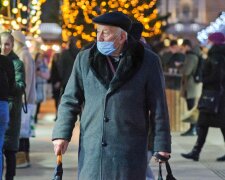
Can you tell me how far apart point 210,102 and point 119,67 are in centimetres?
646

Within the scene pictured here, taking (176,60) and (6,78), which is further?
(176,60)

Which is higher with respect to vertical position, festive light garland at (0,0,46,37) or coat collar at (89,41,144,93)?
coat collar at (89,41,144,93)

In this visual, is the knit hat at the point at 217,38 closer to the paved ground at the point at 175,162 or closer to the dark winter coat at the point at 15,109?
the paved ground at the point at 175,162

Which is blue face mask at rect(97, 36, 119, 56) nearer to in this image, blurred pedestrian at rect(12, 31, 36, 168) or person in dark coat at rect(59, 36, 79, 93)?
blurred pedestrian at rect(12, 31, 36, 168)

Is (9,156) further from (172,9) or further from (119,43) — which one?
(172,9)

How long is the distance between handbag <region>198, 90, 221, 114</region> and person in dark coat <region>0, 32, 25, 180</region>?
3.27 metres

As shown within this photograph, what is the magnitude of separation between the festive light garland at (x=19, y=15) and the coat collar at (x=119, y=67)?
273 inches

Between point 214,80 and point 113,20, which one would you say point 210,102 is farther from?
point 113,20

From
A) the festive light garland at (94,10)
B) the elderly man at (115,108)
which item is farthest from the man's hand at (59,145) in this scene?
the festive light garland at (94,10)

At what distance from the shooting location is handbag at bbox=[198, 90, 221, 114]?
12266 mm

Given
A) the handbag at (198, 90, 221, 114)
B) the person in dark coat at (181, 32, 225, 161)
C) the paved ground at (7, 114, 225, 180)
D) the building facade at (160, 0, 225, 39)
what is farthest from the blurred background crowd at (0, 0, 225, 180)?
the building facade at (160, 0, 225, 39)

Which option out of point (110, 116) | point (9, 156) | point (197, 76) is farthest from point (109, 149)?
point (197, 76)

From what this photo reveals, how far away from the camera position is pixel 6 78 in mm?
8609

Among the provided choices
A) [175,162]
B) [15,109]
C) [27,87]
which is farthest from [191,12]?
[15,109]
